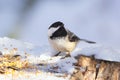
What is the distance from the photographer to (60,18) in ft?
31.6

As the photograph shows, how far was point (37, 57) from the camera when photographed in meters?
5.88

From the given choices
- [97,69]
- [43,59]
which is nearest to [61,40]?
[43,59]

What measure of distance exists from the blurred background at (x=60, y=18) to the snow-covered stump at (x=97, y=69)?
17.6 inches

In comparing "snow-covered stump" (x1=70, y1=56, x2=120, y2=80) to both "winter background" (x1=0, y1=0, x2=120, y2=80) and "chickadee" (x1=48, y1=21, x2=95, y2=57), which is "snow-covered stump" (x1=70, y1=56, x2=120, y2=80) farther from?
"chickadee" (x1=48, y1=21, x2=95, y2=57)

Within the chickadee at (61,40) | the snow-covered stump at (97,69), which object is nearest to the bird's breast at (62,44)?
the chickadee at (61,40)

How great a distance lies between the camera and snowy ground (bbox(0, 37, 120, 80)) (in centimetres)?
532

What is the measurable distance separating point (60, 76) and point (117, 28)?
3.66 meters

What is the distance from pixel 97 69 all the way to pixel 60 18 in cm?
417

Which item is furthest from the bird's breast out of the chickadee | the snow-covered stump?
the snow-covered stump

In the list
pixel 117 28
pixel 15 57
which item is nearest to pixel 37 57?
pixel 15 57

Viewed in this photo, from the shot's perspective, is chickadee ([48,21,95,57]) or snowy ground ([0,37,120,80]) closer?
snowy ground ([0,37,120,80])

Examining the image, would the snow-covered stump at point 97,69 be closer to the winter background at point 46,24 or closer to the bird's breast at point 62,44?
the winter background at point 46,24

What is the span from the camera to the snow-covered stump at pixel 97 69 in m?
5.43

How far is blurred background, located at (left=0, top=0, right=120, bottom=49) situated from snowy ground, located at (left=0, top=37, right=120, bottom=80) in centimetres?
14
